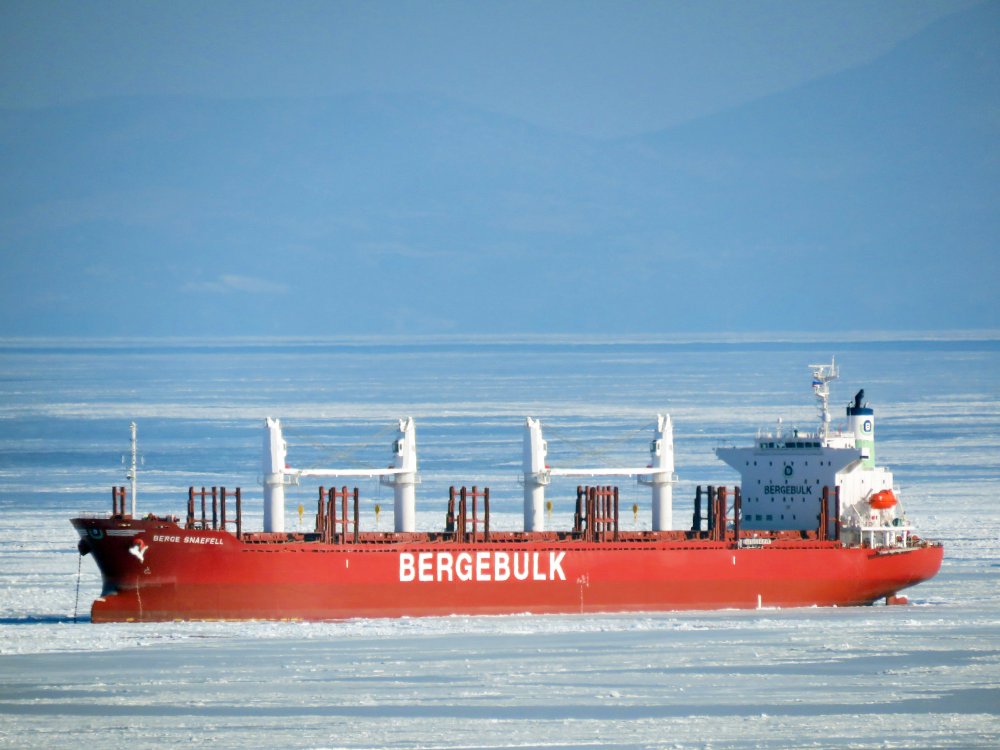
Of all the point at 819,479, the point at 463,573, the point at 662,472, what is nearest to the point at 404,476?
the point at 463,573

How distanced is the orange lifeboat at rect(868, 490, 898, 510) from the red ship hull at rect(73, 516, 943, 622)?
3.89 ft

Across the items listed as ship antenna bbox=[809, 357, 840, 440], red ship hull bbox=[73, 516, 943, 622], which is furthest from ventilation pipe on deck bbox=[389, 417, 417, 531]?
ship antenna bbox=[809, 357, 840, 440]

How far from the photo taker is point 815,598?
4000cm

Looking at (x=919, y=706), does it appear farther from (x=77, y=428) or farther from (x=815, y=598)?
(x=77, y=428)

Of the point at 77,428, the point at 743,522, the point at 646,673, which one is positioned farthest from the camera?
the point at 77,428

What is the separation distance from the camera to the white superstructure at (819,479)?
41.5 meters

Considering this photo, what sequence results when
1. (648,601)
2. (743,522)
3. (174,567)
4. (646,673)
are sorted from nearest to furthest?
1. (646,673)
2. (174,567)
3. (648,601)
4. (743,522)

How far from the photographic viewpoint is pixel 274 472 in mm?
38594

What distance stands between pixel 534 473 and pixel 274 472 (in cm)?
538

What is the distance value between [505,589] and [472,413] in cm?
5360

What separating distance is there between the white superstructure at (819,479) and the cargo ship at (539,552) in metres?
0.04

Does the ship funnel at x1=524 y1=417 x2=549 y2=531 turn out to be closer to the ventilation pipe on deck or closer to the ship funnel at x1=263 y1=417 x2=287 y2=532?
the ventilation pipe on deck

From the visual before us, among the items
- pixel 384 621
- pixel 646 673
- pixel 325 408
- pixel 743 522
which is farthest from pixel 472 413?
pixel 646 673

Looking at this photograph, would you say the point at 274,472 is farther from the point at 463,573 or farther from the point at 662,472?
the point at 662,472
